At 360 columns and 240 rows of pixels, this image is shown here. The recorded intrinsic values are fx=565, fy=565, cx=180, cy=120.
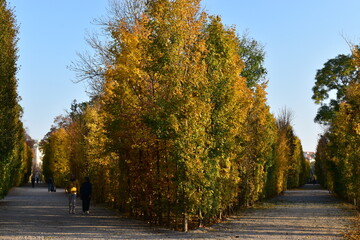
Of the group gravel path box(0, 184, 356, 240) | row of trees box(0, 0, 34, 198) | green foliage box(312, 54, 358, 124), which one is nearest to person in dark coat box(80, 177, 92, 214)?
gravel path box(0, 184, 356, 240)

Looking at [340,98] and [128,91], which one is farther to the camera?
[340,98]

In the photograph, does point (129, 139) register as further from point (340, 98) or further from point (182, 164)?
point (340, 98)

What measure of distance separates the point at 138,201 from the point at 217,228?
367 cm

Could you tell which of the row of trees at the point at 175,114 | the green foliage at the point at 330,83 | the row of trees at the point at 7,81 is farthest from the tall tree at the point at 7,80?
the green foliage at the point at 330,83

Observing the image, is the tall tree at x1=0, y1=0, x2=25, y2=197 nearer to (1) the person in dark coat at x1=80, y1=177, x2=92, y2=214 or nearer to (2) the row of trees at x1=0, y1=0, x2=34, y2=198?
(2) the row of trees at x1=0, y1=0, x2=34, y2=198

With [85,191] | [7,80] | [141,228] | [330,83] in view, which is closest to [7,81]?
[7,80]

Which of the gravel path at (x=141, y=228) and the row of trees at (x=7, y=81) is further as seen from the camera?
the row of trees at (x=7, y=81)

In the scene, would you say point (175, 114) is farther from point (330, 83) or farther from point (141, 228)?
point (330, 83)

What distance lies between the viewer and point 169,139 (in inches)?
690

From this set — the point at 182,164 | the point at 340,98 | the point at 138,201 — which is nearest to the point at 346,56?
the point at 340,98

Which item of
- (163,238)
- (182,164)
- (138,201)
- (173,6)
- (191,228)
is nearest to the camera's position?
(163,238)

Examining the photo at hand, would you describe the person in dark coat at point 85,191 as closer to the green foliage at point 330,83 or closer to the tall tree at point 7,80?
the tall tree at point 7,80

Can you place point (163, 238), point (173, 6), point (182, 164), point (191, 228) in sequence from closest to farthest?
1. point (163, 238)
2. point (182, 164)
3. point (173, 6)
4. point (191, 228)

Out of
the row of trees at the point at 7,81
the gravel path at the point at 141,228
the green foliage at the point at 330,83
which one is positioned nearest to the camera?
the gravel path at the point at 141,228
